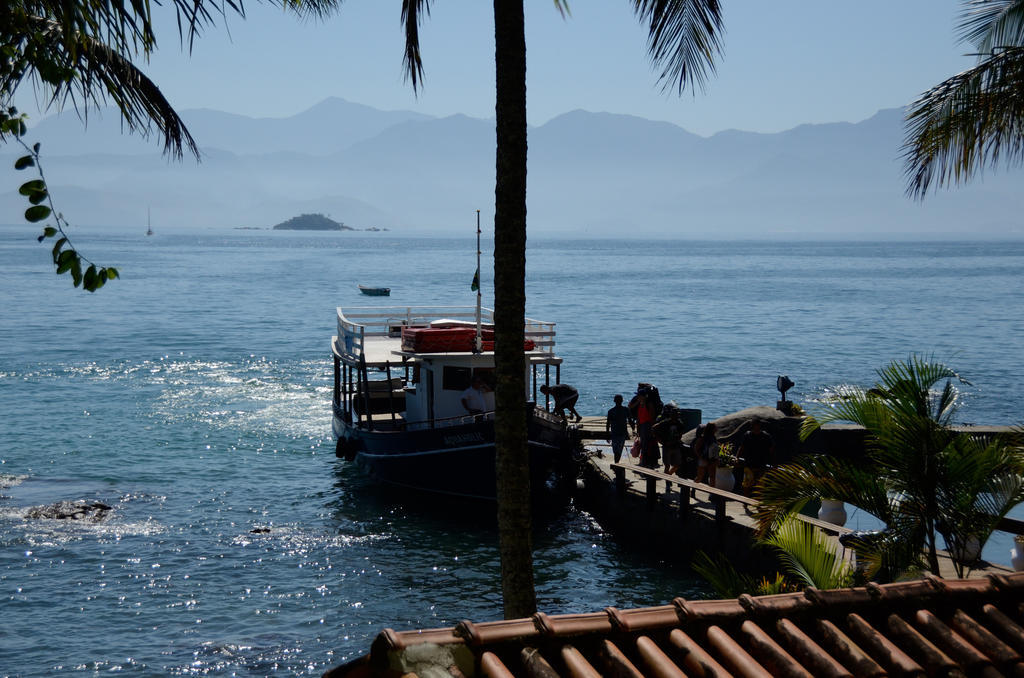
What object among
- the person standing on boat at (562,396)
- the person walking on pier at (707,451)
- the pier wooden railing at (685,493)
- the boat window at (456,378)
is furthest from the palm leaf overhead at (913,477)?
the person standing on boat at (562,396)

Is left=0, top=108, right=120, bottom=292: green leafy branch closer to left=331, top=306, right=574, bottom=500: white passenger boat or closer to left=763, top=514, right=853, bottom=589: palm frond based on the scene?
left=763, top=514, right=853, bottom=589: palm frond

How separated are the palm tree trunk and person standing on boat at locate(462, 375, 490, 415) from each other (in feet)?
47.9

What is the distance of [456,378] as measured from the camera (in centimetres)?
2334

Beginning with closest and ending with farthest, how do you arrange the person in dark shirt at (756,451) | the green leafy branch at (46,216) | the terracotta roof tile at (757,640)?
1. the green leafy branch at (46,216)
2. the terracotta roof tile at (757,640)
3. the person in dark shirt at (756,451)

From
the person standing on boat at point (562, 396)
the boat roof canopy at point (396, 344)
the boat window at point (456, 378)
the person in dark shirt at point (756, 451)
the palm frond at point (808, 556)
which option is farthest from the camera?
the person standing on boat at point (562, 396)

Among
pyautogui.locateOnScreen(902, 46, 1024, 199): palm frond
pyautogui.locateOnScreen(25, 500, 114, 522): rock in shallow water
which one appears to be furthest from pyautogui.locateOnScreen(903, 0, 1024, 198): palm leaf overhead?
pyautogui.locateOnScreen(25, 500, 114, 522): rock in shallow water

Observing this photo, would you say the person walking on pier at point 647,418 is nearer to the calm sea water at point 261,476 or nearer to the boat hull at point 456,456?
the calm sea water at point 261,476

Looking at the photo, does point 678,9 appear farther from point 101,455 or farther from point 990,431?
point 101,455

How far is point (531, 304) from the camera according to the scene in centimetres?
9894

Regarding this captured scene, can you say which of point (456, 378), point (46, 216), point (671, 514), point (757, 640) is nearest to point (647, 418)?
point (671, 514)

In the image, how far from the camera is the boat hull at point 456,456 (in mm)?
22609

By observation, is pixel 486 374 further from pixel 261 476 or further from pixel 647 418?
pixel 261 476

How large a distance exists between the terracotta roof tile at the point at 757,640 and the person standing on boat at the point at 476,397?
16.1 m

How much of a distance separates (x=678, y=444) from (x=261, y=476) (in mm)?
13709
